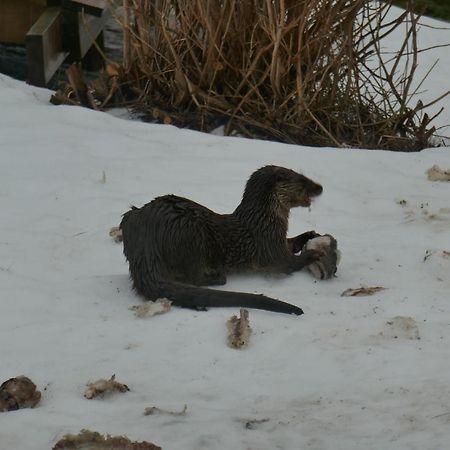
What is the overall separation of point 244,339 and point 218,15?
3410mm

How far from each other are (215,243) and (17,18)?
4.34 meters

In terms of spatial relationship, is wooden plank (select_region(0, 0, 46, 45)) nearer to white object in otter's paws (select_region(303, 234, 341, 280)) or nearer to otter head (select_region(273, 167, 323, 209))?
otter head (select_region(273, 167, 323, 209))

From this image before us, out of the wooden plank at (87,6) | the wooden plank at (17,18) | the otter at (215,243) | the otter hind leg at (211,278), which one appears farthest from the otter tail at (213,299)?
the wooden plank at (17,18)

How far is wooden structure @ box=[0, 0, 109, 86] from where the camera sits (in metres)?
7.61

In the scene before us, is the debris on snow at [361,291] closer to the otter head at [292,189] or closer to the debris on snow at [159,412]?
the otter head at [292,189]

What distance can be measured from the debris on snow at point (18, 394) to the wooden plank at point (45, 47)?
443 centimetres

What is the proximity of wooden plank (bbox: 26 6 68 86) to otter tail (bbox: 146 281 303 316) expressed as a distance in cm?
364

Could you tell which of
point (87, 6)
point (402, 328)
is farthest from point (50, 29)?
point (402, 328)

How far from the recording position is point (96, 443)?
3.11 meters

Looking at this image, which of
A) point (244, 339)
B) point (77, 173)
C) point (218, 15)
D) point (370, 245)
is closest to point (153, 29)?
point (218, 15)

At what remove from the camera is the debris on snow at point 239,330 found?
3.89 meters

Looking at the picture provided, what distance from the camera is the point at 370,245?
16.8 feet

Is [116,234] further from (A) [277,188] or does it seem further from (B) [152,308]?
(B) [152,308]

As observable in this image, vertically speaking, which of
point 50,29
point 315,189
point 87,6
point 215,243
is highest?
point 87,6
